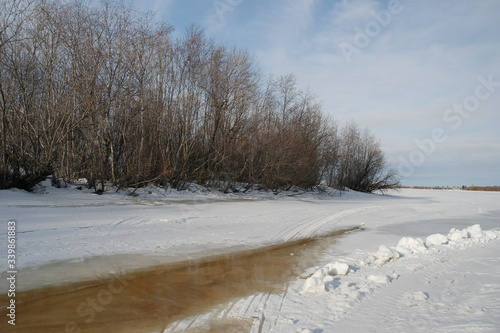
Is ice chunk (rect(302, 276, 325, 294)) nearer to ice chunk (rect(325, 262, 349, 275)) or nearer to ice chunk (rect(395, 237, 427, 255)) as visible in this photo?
ice chunk (rect(325, 262, 349, 275))

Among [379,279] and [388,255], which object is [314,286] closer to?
[379,279]

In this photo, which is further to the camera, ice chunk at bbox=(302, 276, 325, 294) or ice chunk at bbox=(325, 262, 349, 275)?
ice chunk at bbox=(325, 262, 349, 275)

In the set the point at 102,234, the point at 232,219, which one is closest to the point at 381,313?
the point at 102,234

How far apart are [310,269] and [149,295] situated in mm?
3453

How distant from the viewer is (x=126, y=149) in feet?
68.7

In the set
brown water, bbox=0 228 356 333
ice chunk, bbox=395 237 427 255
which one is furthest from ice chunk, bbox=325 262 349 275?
ice chunk, bbox=395 237 427 255

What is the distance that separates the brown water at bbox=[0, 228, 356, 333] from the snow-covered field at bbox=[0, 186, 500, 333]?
35cm

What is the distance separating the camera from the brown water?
4.46 meters

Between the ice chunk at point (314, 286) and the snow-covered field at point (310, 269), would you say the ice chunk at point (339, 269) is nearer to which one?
the snow-covered field at point (310, 269)

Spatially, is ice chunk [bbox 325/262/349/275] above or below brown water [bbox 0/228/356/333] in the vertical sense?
above

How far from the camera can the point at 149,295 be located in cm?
554

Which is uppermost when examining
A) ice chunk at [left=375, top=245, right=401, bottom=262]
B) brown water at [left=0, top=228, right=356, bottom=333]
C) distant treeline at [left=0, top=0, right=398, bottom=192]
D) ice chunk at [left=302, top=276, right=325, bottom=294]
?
distant treeline at [left=0, top=0, right=398, bottom=192]

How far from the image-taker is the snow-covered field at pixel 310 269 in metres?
4.49

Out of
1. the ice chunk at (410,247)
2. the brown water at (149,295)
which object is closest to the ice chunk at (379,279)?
the brown water at (149,295)
